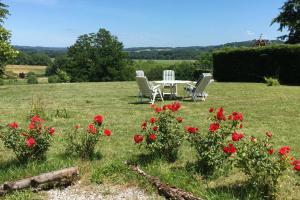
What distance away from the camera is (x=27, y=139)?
563 centimetres

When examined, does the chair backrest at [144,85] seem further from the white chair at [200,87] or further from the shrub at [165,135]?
the shrub at [165,135]

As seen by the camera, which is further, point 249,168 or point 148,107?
point 148,107

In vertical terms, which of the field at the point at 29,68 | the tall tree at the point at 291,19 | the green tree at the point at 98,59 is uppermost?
the tall tree at the point at 291,19

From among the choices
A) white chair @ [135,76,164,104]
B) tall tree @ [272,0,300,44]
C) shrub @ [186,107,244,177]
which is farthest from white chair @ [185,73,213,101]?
tall tree @ [272,0,300,44]

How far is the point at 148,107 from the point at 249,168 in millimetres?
7560

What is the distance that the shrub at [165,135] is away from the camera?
575cm

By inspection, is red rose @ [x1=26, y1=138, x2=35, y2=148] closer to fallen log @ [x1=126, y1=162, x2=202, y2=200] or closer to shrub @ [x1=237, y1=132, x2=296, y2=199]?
fallen log @ [x1=126, y1=162, x2=202, y2=200]

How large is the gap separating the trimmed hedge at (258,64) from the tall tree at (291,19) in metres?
14.5

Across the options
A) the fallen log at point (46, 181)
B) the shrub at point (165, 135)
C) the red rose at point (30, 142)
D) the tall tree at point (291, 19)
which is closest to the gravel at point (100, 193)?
the fallen log at point (46, 181)

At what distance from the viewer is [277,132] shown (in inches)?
320

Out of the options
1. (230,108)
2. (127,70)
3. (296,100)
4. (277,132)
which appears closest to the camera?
(277,132)

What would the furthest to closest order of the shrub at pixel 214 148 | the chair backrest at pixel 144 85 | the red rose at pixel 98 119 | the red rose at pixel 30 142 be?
the chair backrest at pixel 144 85, the red rose at pixel 98 119, the red rose at pixel 30 142, the shrub at pixel 214 148

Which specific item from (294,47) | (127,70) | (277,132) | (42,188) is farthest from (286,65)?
(127,70)

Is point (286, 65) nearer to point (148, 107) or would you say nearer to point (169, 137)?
point (148, 107)
